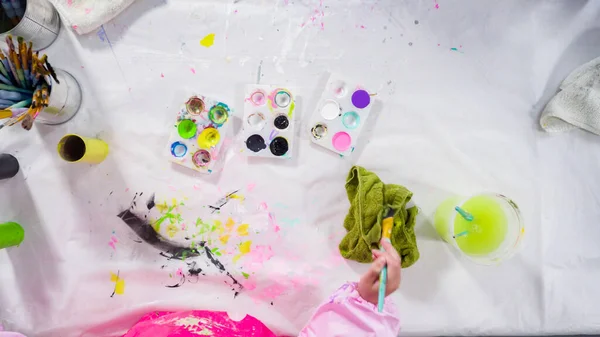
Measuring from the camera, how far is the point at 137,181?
83cm

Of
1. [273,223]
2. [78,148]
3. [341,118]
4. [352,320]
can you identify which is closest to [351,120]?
[341,118]

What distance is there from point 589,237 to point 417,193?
0.33 m

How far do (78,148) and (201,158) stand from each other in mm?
208

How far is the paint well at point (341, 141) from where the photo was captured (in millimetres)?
815

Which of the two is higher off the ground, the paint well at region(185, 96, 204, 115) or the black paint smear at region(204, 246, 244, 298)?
the paint well at region(185, 96, 204, 115)

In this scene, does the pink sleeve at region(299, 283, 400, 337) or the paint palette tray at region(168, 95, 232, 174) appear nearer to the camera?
the pink sleeve at region(299, 283, 400, 337)

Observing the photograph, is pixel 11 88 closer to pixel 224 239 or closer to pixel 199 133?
pixel 199 133

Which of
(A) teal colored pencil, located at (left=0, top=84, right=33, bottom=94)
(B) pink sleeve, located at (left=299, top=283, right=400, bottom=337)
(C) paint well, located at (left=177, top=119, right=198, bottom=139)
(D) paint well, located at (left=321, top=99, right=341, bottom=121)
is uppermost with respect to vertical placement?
(A) teal colored pencil, located at (left=0, top=84, right=33, bottom=94)

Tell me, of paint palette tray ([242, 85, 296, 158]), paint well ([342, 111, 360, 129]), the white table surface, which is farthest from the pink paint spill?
paint well ([342, 111, 360, 129])

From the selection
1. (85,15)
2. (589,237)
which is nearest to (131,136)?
(85,15)

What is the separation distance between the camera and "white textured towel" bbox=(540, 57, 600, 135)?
0.80m

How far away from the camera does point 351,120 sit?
82 cm

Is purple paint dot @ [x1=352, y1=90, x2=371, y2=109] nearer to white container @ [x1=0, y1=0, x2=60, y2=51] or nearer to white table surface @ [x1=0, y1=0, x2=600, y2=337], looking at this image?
white table surface @ [x1=0, y1=0, x2=600, y2=337]

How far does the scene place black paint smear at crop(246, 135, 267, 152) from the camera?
32.1 inches
